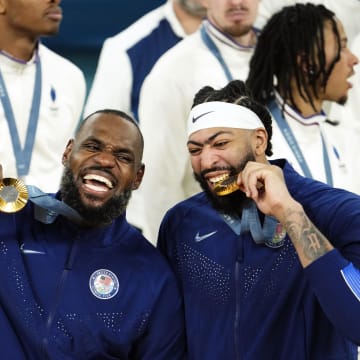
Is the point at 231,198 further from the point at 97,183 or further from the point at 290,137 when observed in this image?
the point at 290,137

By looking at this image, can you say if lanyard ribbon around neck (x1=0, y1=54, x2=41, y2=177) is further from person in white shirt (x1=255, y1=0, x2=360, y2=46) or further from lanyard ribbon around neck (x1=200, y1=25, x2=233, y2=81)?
person in white shirt (x1=255, y1=0, x2=360, y2=46)

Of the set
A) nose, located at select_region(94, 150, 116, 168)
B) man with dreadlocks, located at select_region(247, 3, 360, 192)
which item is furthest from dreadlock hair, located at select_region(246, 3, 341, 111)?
nose, located at select_region(94, 150, 116, 168)

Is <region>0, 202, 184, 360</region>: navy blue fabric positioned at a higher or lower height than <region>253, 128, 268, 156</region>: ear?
lower

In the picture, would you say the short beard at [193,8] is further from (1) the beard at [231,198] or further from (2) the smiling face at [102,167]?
(1) the beard at [231,198]

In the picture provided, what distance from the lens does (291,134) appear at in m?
4.60

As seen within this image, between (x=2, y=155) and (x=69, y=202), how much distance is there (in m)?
1.30

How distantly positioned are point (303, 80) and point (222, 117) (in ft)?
3.89

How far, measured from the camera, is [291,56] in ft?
15.2

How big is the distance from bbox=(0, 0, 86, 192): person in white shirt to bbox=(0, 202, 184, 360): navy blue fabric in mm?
1290

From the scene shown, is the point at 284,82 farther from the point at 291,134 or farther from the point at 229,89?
the point at 229,89

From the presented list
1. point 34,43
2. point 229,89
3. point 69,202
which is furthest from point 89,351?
point 34,43

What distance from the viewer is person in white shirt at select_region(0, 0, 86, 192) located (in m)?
4.77

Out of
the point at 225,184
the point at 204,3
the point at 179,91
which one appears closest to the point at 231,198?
the point at 225,184

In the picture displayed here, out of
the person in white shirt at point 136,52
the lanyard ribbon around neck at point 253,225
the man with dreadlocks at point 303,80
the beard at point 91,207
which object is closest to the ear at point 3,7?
the person in white shirt at point 136,52
